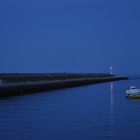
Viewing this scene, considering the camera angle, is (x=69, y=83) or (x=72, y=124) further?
(x=69, y=83)

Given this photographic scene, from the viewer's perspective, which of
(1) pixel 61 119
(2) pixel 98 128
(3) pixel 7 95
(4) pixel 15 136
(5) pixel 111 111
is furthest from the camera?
(3) pixel 7 95

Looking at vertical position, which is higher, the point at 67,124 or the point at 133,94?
the point at 133,94

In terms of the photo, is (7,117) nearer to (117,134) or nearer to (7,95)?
(117,134)

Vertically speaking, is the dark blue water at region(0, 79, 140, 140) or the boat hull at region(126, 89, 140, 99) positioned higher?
the boat hull at region(126, 89, 140, 99)

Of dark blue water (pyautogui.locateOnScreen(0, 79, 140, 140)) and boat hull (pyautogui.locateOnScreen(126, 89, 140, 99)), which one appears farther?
boat hull (pyautogui.locateOnScreen(126, 89, 140, 99))

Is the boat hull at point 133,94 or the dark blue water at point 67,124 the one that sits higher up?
the boat hull at point 133,94

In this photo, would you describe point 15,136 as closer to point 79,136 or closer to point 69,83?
point 79,136

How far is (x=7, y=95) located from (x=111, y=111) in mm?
11754

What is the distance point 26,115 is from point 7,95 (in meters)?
12.3

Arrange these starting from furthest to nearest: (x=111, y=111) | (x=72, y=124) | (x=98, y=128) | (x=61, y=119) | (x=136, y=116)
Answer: (x=111, y=111)
(x=136, y=116)
(x=61, y=119)
(x=72, y=124)
(x=98, y=128)

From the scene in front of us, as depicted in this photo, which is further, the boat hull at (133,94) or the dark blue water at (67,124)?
the boat hull at (133,94)

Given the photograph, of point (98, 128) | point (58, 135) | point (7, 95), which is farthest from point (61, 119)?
point (7, 95)

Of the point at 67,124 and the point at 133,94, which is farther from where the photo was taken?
the point at 133,94

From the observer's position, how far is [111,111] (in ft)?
84.3
